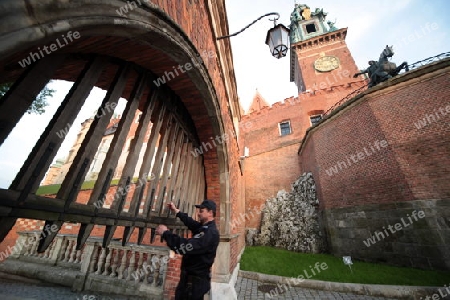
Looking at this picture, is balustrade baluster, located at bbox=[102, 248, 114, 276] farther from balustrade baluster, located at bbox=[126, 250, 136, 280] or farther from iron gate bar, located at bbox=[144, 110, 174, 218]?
iron gate bar, located at bbox=[144, 110, 174, 218]

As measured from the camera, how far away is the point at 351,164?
29.4 feet

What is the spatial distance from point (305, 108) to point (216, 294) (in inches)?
664

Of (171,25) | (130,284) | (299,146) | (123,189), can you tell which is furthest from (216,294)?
(299,146)

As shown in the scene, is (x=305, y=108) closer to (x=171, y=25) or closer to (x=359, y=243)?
(x=359, y=243)

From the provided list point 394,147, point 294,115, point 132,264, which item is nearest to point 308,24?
point 294,115

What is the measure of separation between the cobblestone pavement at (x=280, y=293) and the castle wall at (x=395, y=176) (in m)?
3.08

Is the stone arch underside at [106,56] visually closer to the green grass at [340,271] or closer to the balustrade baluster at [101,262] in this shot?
the balustrade baluster at [101,262]

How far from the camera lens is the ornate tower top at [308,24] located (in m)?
24.5

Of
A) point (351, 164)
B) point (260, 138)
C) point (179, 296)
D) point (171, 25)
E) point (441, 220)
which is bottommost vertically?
point (179, 296)

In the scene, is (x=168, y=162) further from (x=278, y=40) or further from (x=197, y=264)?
(x=278, y=40)

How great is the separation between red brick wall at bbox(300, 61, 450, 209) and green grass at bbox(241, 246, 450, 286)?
2.37 m

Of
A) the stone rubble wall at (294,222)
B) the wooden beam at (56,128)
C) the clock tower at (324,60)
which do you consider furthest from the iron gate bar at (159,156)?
the clock tower at (324,60)

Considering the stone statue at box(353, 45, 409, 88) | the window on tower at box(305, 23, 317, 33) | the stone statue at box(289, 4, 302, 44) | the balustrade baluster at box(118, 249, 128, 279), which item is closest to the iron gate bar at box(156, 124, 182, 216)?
the balustrade baluster at box(118, 249, 128, 279)

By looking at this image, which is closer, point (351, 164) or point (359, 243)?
point (359, 243)
